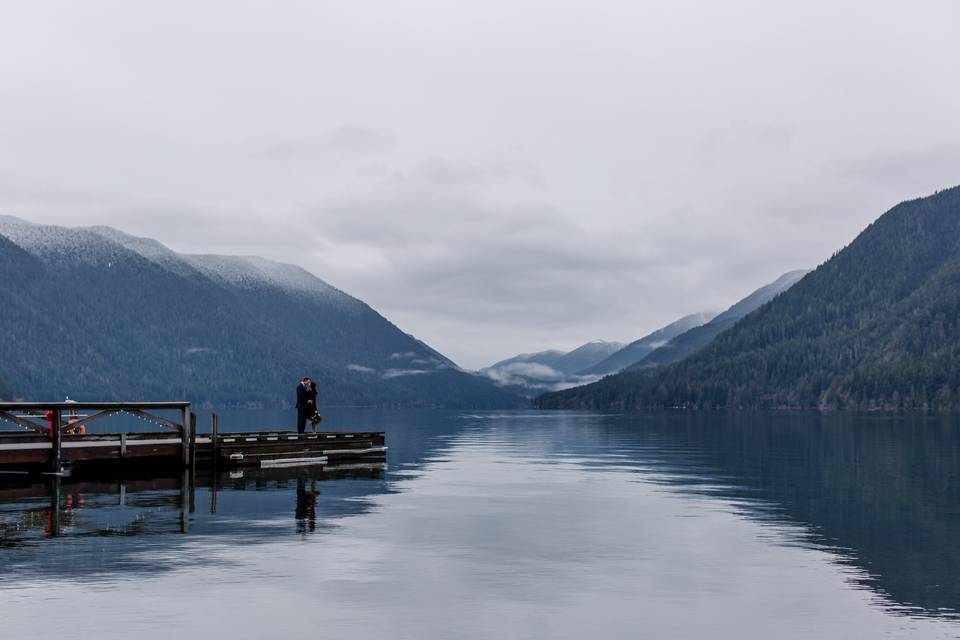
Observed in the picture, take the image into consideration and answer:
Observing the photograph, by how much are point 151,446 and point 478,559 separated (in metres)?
32.2

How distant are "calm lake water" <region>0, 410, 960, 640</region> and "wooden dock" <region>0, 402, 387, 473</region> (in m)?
2.23

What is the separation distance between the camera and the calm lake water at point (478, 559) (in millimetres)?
21094

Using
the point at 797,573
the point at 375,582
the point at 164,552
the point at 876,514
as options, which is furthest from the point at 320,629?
the point at 876,514

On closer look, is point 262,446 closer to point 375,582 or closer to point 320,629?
point 375,582

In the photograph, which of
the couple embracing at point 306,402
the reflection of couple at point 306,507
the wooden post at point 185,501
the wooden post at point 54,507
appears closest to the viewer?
the wooden post at point 54,507

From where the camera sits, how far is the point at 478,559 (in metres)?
28.5

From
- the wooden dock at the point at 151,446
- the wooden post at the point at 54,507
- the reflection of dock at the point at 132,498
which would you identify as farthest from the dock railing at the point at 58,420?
the wooden post at the point at 54,507

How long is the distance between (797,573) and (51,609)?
52.5 feet

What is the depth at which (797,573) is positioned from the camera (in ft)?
87.3

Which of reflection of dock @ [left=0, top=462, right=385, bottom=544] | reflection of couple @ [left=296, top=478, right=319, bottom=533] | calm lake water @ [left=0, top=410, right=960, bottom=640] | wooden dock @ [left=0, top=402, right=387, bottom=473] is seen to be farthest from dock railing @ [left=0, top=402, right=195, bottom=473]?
reflection of couple @ [left=296, top=478, right=319, bottom=533]

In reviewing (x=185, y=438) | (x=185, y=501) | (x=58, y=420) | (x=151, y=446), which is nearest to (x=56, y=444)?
(x=58, y=420)

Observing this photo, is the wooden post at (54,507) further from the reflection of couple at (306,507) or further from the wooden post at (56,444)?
the reflection of couple at (306,507)

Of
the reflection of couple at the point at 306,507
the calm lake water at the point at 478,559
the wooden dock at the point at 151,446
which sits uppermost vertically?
the wooden dock at the point at 151,446

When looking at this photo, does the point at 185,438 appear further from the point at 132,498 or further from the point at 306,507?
the point at 306,507
